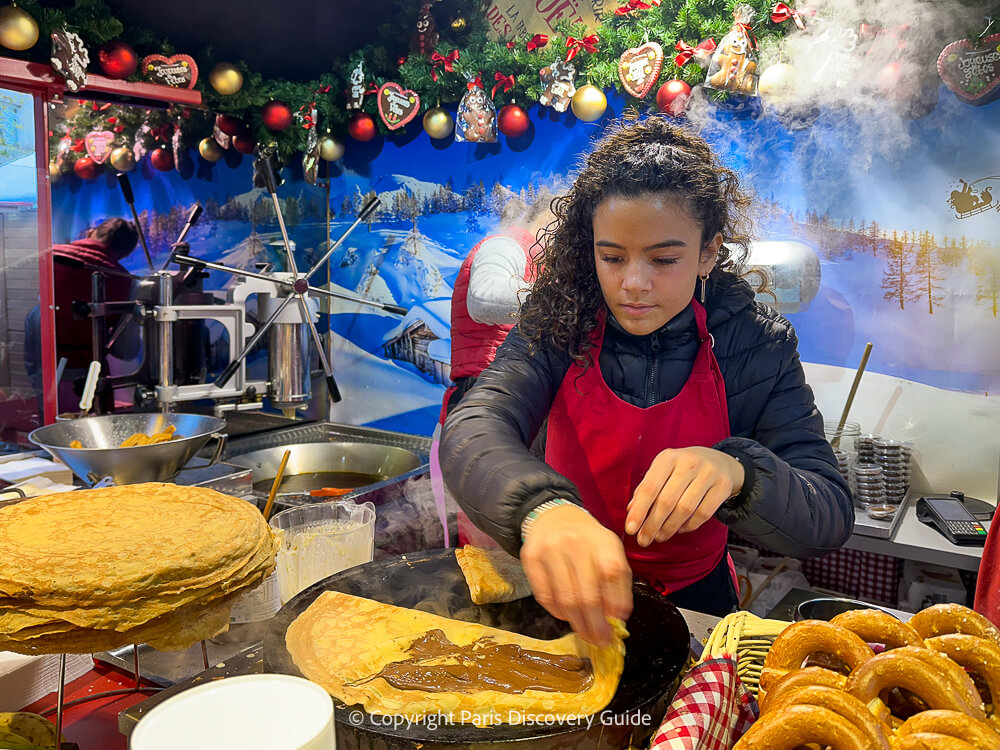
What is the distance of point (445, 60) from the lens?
321 cm

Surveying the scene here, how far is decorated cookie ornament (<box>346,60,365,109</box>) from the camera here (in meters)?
3.42

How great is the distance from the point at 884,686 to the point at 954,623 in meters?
0.17

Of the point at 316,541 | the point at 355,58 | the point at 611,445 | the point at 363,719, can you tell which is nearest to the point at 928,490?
the point at 611,445

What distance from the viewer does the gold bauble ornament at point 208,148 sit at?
10.7 ft

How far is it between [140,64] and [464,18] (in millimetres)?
1488

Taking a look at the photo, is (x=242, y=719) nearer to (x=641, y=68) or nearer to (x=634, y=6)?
(x=641, y=68)

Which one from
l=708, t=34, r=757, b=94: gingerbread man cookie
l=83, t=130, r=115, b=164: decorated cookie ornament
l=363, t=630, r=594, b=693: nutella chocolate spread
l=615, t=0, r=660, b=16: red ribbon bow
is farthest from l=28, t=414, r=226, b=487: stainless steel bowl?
l=615, t=0, r=660, b=16: red ribbon bow

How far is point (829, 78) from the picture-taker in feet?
8.71

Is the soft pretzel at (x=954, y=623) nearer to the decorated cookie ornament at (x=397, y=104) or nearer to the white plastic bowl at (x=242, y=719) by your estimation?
the white plastic bowl at (x=242, y=719)

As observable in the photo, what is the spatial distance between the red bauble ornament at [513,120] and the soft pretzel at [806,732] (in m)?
2.89

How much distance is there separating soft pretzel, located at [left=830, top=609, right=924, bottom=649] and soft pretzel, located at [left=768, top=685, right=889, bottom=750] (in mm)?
140

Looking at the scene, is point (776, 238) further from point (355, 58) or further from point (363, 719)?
point (363, 719)

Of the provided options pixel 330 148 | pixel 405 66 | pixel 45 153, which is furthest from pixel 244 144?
pixel 45 153

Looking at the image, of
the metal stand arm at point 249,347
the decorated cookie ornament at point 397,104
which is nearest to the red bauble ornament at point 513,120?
the decorated cookie ornament at point 397,104
